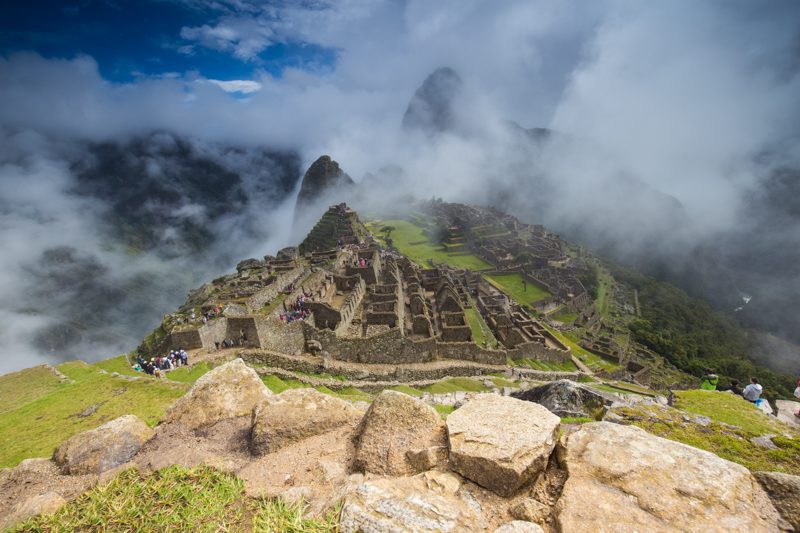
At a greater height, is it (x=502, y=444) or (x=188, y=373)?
(x=188, y=373)

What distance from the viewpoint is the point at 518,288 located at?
7669 cm

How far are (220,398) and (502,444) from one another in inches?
295

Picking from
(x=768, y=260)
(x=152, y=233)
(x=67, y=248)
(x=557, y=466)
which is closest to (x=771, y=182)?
(x=768, y=260)

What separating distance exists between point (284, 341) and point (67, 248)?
340ft

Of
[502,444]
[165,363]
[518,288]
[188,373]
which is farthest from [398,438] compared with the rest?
[518,288]

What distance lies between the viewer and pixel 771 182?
198 metres

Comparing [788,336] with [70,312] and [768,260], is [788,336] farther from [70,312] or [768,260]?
[70,312]

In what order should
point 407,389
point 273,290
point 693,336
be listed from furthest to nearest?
point 693,336
point 273,290
point 407,389

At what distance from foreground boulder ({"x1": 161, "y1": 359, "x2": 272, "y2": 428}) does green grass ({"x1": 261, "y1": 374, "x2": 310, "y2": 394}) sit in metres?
9.72

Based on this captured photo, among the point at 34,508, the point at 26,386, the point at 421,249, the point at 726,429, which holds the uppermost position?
the point at 421,249

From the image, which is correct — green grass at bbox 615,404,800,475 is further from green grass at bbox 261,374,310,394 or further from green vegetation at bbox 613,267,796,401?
green vegetation at bbox 613,267,796,401

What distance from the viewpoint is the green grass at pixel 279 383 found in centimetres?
1926

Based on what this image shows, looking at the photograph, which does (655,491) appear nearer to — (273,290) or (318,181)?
A: (273,290)

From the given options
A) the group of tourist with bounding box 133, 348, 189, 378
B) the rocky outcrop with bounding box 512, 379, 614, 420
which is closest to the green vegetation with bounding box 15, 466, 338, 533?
the rocky outcrop with bounding box 512, 379, 614, 420
